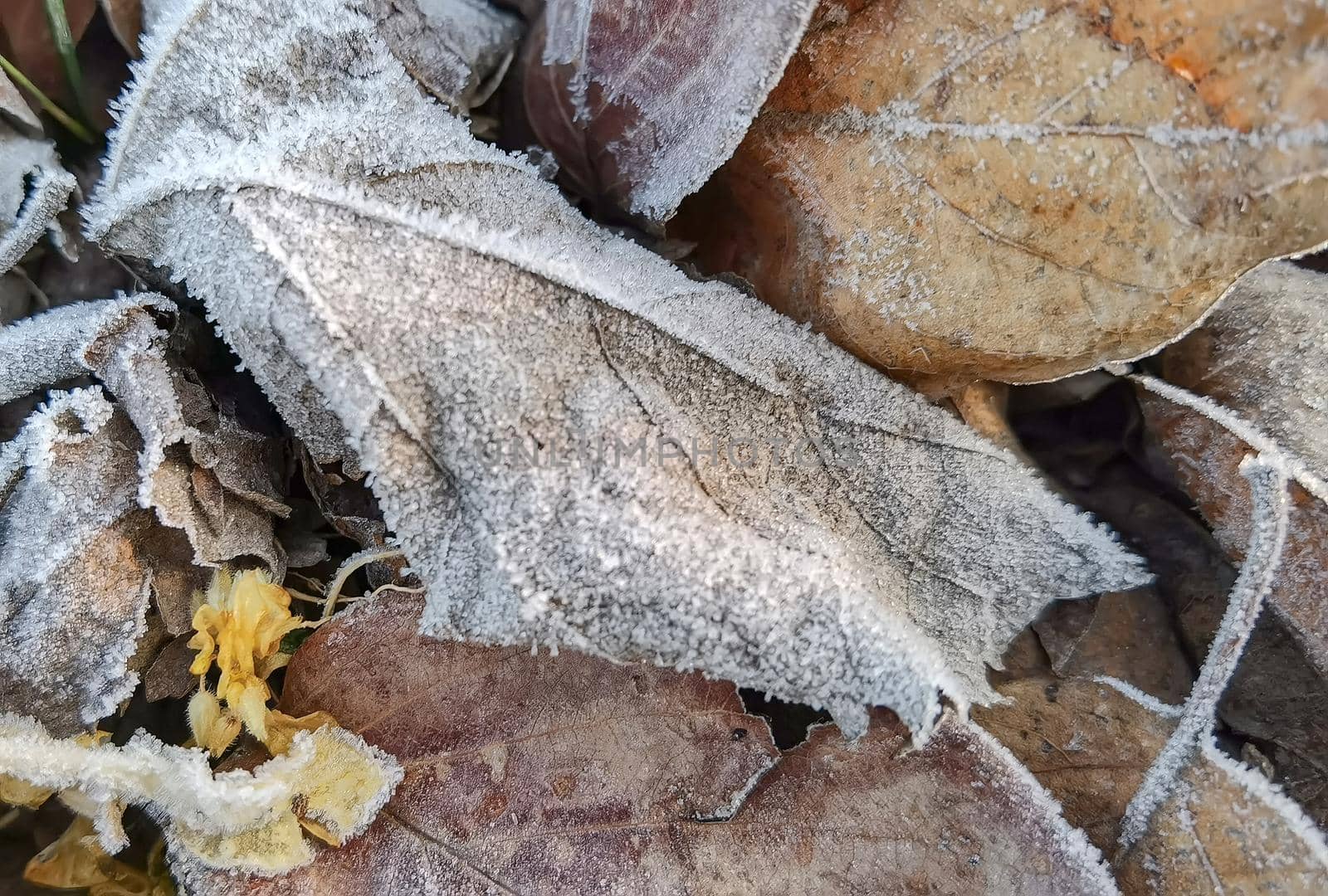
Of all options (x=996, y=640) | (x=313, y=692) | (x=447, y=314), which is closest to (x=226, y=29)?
(x=447, y=314)

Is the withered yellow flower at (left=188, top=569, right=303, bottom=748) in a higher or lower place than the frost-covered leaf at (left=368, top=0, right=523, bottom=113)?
lower

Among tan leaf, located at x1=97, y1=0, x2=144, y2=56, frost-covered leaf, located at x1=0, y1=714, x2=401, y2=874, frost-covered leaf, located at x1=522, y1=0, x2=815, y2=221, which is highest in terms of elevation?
frost-covered leaf, located at x1=522, y1=0, x2=815, y2=221

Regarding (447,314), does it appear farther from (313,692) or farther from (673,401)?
(313,692)

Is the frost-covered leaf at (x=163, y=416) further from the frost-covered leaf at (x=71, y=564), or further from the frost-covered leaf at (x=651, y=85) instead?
the frost-covered leaf at (x=651, y=85)

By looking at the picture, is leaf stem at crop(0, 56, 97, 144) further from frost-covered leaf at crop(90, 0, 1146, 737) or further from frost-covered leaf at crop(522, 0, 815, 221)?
frost-covered leaf at crop(522, 0, 815, 221)

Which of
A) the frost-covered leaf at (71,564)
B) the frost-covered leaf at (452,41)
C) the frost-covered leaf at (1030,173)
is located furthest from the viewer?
the frost-covered leaf at (452,41)

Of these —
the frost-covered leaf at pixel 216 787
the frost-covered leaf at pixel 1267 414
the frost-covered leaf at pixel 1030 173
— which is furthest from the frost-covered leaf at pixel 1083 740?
the frost-covered leaf at pixel 216 787

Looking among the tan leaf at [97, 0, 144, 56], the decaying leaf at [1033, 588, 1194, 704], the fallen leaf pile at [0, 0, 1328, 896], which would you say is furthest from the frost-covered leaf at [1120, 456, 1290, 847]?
the tan leaf at [97, 0, 144, 56]
